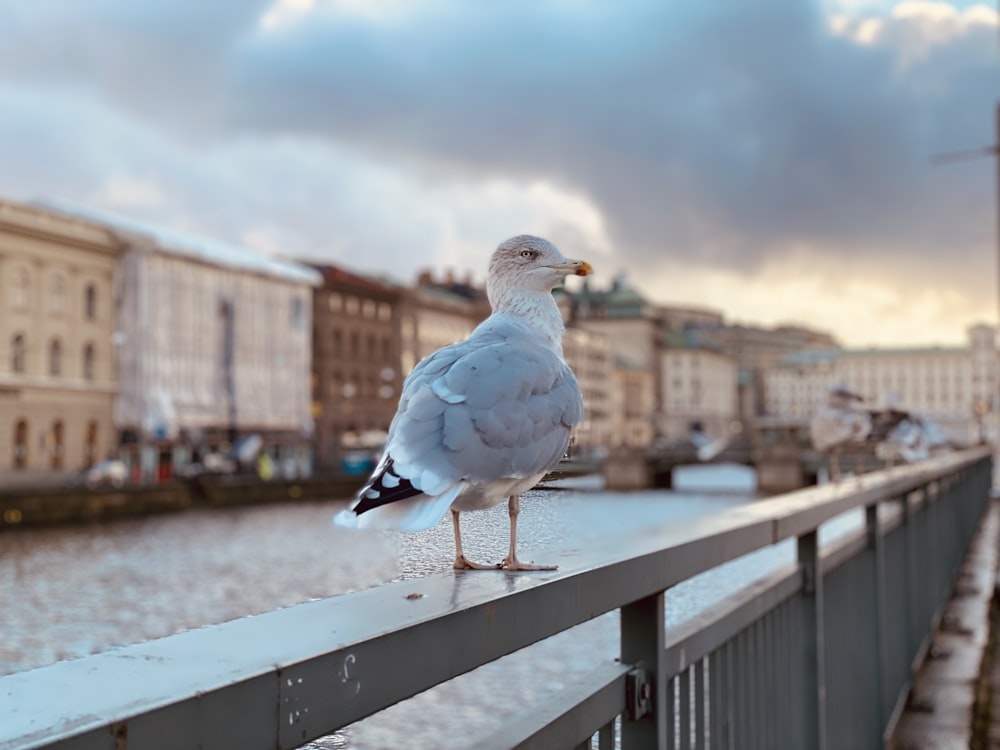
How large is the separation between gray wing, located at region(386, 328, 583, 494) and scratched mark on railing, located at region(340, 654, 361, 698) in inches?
10.8

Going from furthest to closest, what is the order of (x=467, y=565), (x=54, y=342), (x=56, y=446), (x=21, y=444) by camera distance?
(x=54, y=342) < (x=56, y=446) < (x=21, y=444) < (x=467, y=565)

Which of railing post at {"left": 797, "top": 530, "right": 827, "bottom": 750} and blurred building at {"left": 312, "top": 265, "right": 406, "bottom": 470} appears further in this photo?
blurred building at {"left": 312, "top": 265, "right": 406, "bottom": 470}

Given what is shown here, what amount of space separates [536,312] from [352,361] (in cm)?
6828

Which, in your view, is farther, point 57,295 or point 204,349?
point 204,349

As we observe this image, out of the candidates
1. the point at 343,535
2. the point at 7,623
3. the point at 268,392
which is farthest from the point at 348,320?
the point at 7,623

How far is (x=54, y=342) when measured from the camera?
4903 cm

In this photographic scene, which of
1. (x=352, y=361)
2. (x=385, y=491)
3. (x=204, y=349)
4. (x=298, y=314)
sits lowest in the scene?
(x=385, y=491)

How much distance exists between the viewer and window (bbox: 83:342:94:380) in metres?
50.5

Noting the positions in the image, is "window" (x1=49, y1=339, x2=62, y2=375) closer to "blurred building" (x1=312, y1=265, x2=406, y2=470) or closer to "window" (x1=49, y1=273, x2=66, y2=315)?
"window" (x1=49, y1=273, x2=66, y2=315)

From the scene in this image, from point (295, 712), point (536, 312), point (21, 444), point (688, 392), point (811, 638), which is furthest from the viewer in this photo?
point (688, 392)

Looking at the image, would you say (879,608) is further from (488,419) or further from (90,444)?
(90,444)

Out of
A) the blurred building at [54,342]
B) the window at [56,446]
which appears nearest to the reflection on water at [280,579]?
the window at [56,446]

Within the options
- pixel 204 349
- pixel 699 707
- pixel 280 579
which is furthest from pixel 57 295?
pixel 699 707

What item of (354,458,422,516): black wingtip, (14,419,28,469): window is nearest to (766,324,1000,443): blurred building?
(14,419,28,469): window
